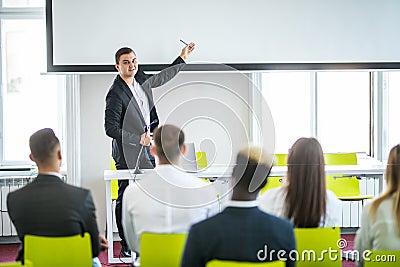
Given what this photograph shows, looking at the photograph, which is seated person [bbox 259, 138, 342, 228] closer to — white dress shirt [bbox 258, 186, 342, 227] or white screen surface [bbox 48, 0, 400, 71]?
white dress shirt [bbox 258, 186, 342, 227]

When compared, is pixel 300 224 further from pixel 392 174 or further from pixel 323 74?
pixel 323 74

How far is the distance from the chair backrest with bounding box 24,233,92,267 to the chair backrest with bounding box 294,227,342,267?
0.91 m

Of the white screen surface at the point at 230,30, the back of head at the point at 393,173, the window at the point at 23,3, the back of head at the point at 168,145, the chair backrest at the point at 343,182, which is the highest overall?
the window at the point at 23,3

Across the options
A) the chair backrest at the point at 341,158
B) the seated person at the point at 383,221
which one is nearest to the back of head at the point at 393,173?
the seated person at the point at 383,221

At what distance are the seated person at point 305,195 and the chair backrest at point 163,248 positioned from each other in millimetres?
454

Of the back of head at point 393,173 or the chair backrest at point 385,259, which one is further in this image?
the back of head at point 393,173

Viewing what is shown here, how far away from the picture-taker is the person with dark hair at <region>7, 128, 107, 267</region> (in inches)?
110

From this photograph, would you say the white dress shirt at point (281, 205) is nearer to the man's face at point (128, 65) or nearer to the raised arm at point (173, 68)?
the man's face at point (128, 65)

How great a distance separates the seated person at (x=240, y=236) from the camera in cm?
233

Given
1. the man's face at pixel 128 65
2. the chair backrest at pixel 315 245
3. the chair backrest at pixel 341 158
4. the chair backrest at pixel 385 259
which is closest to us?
the chair backrest at pixel 385 259

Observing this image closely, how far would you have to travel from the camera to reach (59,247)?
266 centimetres

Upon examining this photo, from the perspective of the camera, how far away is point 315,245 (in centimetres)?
278

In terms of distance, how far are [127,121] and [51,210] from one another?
6.60ft

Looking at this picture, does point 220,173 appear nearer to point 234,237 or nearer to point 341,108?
point 341,108
